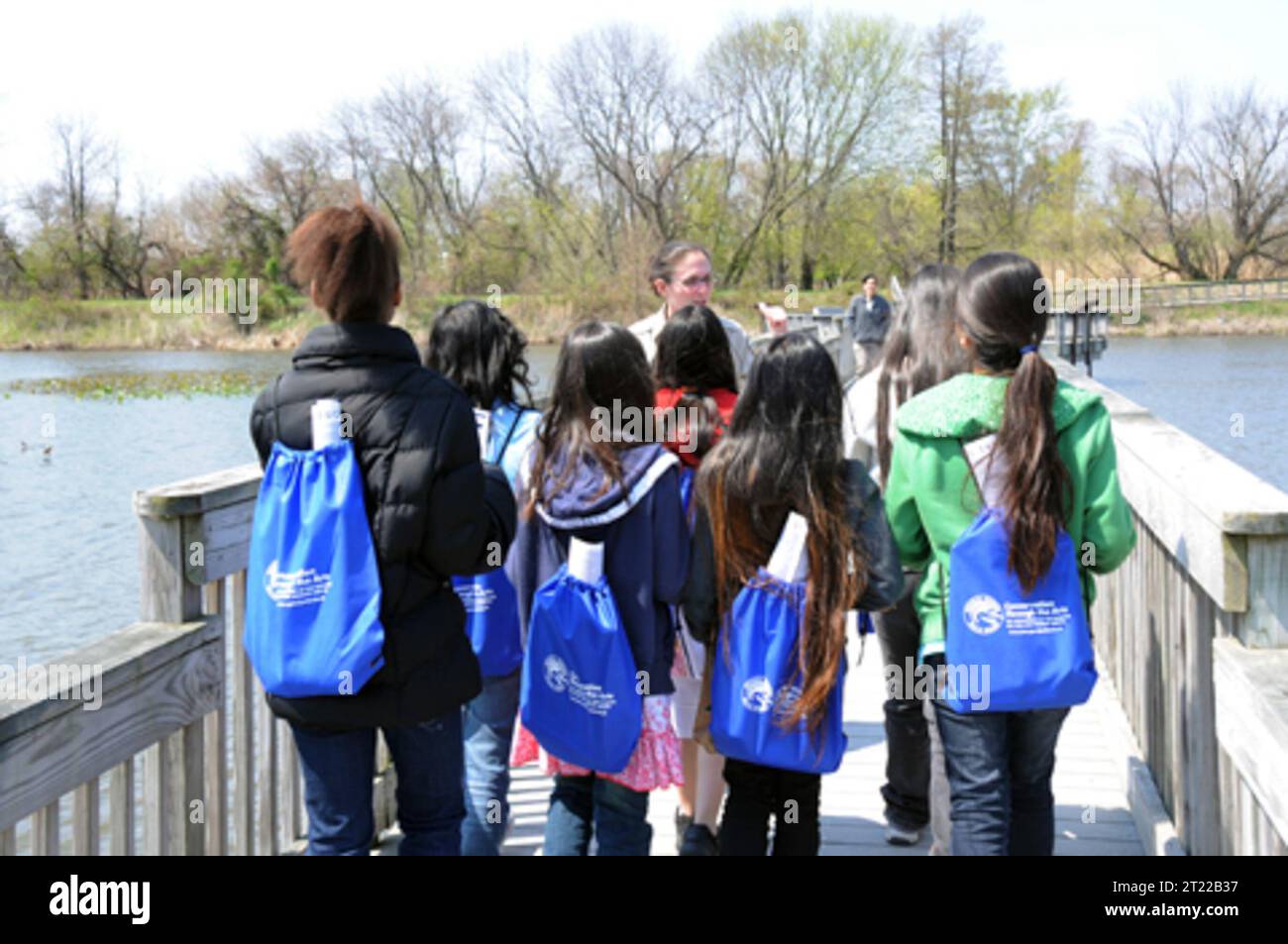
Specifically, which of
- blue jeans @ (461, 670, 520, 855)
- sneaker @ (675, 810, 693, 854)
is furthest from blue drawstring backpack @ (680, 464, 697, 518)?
sneaker @ (675, 810, 693, 854)

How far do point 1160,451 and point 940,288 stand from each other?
812 mm

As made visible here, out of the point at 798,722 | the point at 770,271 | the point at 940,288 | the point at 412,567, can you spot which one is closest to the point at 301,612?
the point at 412,567

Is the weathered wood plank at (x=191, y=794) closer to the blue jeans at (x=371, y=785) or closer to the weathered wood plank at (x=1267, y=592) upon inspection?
the blue jeans at (x=371, y=785)

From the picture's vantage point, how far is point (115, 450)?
832 inches

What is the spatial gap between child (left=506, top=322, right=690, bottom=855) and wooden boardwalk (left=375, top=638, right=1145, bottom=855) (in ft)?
2.64

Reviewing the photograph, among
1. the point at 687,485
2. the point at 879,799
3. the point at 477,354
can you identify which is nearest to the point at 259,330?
the point at 879,799

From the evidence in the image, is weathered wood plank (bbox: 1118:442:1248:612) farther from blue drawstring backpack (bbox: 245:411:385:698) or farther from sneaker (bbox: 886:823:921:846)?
blue drawstring backpack (bbox: 245:411:385:698)

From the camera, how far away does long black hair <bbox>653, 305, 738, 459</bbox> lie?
3953 millimetres

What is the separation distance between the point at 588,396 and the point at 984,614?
1.13 meters

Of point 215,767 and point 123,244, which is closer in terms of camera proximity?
point 215,767

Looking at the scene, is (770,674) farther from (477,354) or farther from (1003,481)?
(477,354)

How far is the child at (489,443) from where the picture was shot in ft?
12.2

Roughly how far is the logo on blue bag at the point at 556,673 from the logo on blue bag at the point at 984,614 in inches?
38.8
